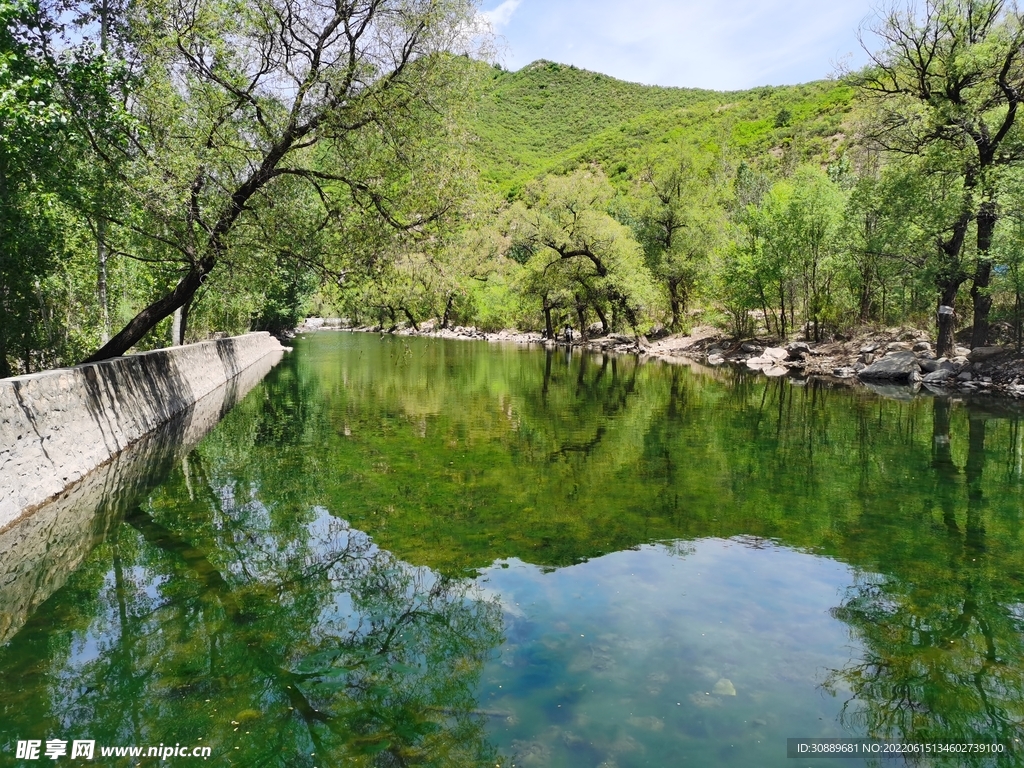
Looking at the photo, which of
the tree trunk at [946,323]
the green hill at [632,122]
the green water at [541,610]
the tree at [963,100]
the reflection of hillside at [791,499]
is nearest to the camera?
the green water at [541,610]

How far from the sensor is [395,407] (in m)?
22.5

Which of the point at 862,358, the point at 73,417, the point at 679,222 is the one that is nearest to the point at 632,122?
the point at 679,222

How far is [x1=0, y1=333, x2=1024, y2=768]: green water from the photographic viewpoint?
5.06 metres

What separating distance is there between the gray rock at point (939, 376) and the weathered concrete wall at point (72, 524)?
29182 mm

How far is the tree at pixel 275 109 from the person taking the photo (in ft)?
45.7

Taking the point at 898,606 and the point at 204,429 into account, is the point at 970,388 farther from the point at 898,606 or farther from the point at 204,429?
the point at 204,429

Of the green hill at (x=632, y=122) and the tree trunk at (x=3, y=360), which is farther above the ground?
the green hill at (x=632, y=122)

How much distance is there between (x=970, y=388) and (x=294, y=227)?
26660mm

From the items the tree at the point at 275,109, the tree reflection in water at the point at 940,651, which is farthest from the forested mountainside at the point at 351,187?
the tree reflection in water at the point at 940,651

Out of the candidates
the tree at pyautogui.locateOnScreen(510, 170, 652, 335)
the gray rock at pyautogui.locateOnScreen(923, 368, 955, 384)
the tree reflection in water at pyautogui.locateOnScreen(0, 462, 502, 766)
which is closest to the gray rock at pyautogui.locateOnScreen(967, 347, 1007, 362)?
the gray rock at pyautogui.locateOnScreen(923, 368, 955, 384)

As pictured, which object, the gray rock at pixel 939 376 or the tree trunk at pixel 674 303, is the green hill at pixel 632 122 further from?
the gray rock at pixel 939 376

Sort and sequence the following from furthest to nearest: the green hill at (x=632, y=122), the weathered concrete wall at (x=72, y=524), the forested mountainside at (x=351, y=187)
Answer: the green hill at (x=632, y=122), the forested mountainside at (x=351, y=187), the weathered concrete wall at (x=72, y=524)

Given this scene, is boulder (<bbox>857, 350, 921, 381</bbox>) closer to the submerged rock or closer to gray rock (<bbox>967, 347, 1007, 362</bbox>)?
gray rock (<bbox>967, 347, 1007, 362</bbox>)

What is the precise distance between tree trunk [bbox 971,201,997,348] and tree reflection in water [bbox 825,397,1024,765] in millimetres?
21005
